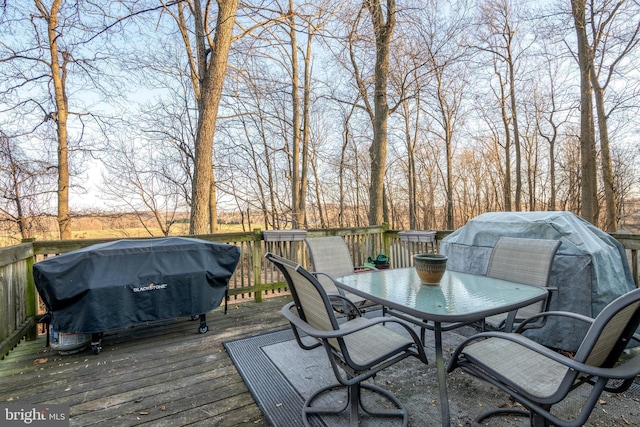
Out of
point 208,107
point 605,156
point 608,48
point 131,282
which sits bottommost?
point 131,282

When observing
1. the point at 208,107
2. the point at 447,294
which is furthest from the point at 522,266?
the point at 208,107

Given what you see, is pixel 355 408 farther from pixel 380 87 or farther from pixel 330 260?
pixel 380 87

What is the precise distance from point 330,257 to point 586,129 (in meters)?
7.13

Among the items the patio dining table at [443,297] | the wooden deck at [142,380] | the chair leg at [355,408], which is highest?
the patio dining table at [443,297]

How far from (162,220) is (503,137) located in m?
14.2

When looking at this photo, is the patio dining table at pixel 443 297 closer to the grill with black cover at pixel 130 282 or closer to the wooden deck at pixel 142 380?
the wooden deck at pixel 142 380

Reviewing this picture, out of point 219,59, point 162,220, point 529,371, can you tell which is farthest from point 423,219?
point 529,371

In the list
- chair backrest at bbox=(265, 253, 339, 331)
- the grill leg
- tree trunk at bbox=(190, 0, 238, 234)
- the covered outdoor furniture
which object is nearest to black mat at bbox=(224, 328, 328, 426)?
the grill leg

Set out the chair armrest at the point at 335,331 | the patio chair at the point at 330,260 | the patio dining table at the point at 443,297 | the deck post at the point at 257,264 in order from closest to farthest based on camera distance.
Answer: the chair armrest at the point at 335,331 < the patio dining table at the point at 443,297 < the patio chair at the point at 330,260 < the deck post at the point at 257,264

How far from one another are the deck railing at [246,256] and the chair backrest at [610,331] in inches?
88.3

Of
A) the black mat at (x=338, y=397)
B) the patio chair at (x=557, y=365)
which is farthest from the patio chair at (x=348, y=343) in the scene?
the patio chair at (x=557, y=365)

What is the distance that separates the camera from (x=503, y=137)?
1402 centimetres

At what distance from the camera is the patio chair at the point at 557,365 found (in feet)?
3.84

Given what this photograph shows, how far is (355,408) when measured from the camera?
1740 mm
